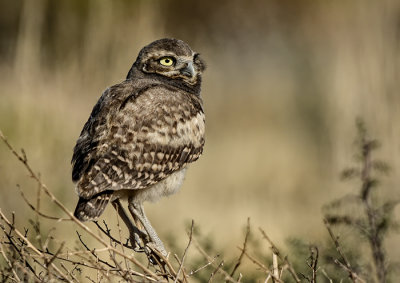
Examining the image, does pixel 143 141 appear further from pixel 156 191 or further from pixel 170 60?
pixel 170 60

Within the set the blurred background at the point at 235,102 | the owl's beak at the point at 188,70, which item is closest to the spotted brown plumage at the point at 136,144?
the owl's beak at the point at 188,70

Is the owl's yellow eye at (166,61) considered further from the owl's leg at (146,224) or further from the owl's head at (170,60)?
the owl's leg at (146,224)

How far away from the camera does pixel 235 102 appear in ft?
47.9

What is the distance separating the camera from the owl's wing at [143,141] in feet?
13.3

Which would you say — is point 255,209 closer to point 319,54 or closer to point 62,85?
point 62,85

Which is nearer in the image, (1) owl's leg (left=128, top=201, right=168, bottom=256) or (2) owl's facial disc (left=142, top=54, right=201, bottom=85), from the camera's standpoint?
(1) owl's leg (left=128, top=201, right=168, bottom=256)

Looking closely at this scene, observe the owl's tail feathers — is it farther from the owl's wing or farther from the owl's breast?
the owl's breast

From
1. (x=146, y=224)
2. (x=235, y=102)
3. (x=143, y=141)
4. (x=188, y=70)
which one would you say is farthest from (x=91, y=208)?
(x=235, y=102)

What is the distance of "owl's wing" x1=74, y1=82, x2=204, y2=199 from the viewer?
4.04 meters

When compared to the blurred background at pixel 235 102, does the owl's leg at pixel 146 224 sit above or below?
below

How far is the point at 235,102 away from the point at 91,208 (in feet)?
35.4

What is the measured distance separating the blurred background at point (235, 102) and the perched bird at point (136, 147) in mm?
764

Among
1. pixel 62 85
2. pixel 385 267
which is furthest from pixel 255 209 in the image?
pixel 385 267

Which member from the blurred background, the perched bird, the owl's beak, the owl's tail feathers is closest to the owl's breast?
the perched bird
